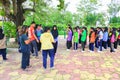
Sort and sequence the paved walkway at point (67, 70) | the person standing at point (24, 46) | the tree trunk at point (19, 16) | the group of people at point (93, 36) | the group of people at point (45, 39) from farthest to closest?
the tree trunk at point (19, 16), the group of people at point (93, 36), the group of people at point (45, 39), the person standing at point (24, 46), the paved walkway at point (67, 70)

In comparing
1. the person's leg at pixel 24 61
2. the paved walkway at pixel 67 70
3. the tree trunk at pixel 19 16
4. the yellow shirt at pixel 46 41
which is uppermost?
the tree trunk at pixel 19 16

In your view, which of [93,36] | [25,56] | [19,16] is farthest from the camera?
[19,16]

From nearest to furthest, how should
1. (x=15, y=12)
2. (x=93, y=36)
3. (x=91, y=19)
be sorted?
(x=93, y=36)
(x=15, y=12)
(x=91, y=19)

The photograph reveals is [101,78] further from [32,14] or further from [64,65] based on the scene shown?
[32,14]

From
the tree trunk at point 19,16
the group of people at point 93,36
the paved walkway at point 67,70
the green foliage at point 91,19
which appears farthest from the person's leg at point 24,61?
the green foliage at point 91,19

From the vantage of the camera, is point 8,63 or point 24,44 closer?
point 24,44

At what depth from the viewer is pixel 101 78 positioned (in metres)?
7.89

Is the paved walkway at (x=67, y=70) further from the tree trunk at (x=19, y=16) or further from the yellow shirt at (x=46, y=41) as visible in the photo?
the tree trunk at (x=19, y=16)

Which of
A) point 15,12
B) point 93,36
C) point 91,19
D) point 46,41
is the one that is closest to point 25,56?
point 46,41

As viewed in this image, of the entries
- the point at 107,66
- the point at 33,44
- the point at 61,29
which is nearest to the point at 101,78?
the point at 107,66

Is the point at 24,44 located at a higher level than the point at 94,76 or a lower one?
higher

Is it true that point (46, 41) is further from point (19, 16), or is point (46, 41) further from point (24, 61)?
point (19, 16)

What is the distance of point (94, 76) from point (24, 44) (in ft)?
9.14

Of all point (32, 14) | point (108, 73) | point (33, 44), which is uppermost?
point (32, 14)
